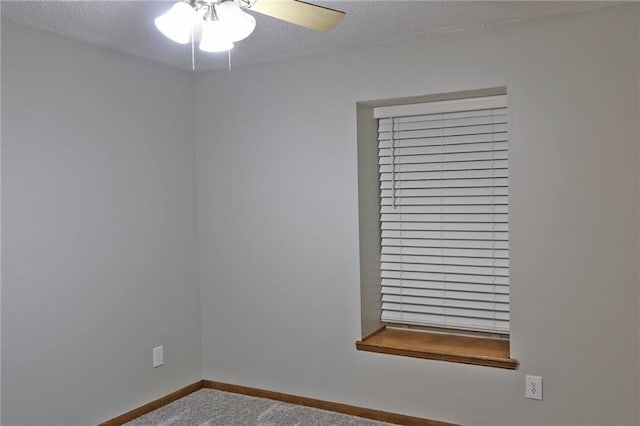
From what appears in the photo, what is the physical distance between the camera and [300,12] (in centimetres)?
221

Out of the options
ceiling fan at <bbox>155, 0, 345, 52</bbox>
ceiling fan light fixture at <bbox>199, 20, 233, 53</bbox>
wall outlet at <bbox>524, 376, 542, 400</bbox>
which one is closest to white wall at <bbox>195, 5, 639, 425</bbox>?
wall outlet at <bbox>524, 376, 542, 400</bbox>

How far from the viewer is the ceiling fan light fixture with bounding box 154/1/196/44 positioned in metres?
2.03

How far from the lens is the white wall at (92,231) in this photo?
2891mm

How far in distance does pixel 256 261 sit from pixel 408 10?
1801 mm

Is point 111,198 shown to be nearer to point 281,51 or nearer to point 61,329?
point 61,329

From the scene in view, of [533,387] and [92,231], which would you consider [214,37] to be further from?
[533,387]

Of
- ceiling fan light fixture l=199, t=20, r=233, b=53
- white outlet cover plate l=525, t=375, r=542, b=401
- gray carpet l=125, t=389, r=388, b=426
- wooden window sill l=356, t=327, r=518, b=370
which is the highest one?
ceiling fan light fixture l=199, t=20, r=233, b=53

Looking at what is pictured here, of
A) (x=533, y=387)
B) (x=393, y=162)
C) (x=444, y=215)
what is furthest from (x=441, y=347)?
(x=393, y=162)

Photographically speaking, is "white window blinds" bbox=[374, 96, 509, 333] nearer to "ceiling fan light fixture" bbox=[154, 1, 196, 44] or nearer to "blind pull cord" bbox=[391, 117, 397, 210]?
"blind pull cord" bbox=[391, 117, 397, 210]

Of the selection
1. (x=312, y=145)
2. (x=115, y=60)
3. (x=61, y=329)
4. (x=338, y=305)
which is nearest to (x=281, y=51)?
(x=312, y=145)

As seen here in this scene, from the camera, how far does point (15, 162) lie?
286 centimetres

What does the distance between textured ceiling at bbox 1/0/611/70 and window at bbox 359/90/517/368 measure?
0.49 meters

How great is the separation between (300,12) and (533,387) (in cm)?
212

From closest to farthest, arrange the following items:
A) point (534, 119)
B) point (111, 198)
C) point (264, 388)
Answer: point (534, 119)
point (111, 198)
point (264, 388)
